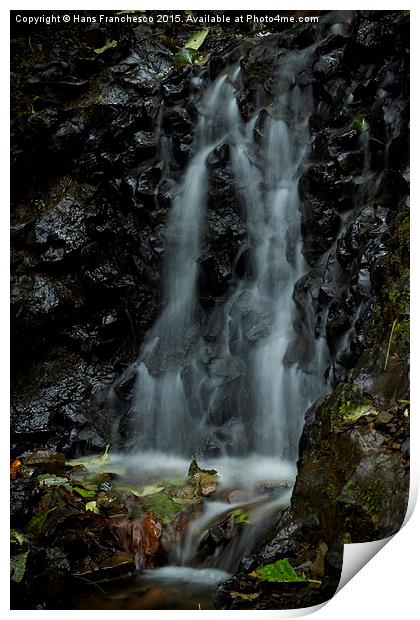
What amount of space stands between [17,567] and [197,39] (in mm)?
1844

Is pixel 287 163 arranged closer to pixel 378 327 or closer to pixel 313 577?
pixel 378 327

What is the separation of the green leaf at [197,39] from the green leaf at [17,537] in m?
1.61

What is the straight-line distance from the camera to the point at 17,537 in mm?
1671

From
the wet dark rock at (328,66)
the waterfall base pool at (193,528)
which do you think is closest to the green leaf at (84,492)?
the waterfall base pool at (193,528)

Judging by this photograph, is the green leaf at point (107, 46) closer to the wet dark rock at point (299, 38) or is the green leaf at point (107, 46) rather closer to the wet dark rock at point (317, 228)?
the wet dark rock at point (299, 38)

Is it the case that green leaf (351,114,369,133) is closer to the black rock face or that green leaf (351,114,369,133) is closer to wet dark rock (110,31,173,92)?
the black rock face

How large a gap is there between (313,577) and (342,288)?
1.35m

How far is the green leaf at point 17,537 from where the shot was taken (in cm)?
165

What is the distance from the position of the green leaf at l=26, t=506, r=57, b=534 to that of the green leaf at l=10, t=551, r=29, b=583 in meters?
0.08

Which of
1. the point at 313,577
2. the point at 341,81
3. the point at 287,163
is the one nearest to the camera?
the point at 313,577

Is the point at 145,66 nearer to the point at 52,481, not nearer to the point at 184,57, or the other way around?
the point at 184,57
